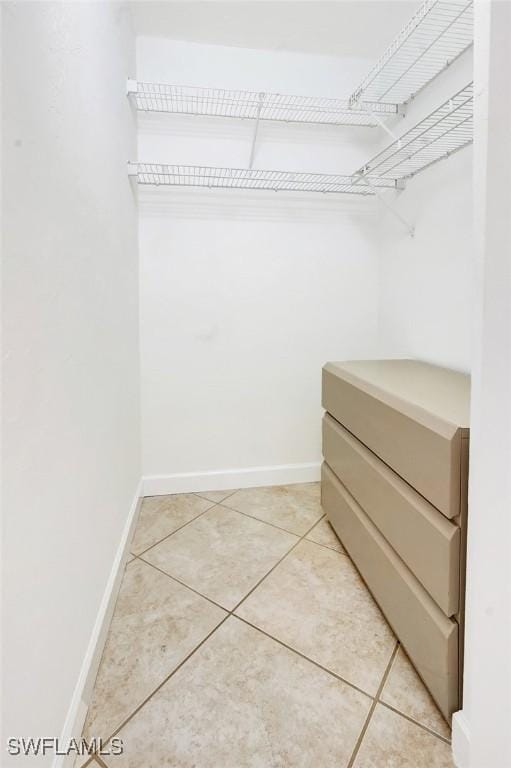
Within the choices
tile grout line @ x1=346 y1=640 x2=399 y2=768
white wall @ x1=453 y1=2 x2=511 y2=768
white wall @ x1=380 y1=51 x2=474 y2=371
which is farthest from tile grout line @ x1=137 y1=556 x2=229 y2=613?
white wall @ x1=380 y1=51 x2=474 y2=371

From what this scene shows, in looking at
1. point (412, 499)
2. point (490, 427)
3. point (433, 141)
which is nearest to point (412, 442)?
point (412, 499)

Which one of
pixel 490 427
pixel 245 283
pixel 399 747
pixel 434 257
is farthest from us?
pixel 245 283

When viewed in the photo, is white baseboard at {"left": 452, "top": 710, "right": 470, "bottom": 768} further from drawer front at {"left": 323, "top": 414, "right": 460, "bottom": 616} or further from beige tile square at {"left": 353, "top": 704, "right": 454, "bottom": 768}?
drawer front at {"left": 323, "top": 414, "right": 460, "bottom": 616}

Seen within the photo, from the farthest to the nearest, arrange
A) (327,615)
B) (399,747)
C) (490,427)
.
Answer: (327,615) → (399,747) → (490,427)

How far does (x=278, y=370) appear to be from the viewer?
6.72ft

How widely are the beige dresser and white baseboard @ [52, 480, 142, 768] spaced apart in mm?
796

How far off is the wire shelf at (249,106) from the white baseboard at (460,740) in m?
2.05

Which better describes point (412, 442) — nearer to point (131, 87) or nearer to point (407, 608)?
point (407, 608)

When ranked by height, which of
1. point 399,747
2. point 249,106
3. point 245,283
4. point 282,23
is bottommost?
point 399,747

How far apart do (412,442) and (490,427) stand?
265mm

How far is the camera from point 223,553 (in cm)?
150

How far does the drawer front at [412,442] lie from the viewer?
0.79 m

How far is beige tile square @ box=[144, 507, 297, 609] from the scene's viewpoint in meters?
1.32

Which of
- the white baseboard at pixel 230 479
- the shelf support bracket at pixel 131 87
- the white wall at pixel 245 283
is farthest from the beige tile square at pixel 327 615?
the shelf support bracket at pixel 131 87
